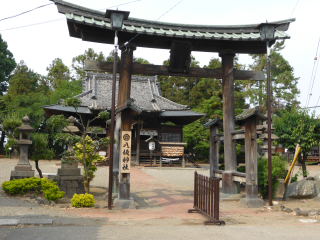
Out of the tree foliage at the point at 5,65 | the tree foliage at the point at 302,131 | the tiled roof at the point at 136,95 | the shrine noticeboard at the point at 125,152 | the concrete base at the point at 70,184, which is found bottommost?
the concrete base at the point at 70,184

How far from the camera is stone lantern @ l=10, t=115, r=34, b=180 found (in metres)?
10.9

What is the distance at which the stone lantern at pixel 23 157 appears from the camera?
10.9m

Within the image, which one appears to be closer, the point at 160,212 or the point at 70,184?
the point at 160,212

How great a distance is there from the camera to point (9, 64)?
131 feet

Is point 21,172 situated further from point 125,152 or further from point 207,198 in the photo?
point 207,198

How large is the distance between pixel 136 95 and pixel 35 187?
1887 centimetres

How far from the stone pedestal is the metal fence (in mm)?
4565

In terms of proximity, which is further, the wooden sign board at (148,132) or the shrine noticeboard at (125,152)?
the wooden sign board at (148,132)

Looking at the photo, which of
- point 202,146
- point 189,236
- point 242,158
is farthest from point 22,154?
point 202,146

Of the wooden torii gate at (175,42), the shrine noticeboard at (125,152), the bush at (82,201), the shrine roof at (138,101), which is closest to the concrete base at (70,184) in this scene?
the wooden torii gate at (175,42)

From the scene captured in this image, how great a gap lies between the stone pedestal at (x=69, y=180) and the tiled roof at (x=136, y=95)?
41.1 feet

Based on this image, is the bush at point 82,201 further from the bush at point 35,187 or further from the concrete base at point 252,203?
the concrete base at point 252,203

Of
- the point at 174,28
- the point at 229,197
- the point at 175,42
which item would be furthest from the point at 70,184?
the point at 174,28

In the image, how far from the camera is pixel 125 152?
28.1 feet
